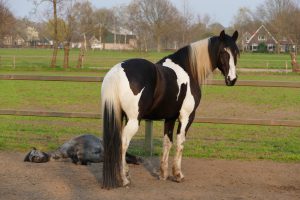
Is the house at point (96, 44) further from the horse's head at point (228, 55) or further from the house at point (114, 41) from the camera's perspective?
the horse's head at point (228, 55)

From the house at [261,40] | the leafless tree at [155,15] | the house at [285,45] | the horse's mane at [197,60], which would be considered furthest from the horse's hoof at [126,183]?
the house at [261,40]

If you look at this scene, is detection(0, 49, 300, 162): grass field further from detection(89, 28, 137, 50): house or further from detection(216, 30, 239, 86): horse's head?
detection(89, 28, 137, 50): house

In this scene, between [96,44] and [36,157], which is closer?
[36,157]

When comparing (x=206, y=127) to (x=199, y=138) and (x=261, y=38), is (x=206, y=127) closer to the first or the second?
(x=199, y=138)

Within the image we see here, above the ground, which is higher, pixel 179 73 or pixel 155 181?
pixel 179 73

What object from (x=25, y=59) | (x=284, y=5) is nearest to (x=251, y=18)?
(x=284, y=5)

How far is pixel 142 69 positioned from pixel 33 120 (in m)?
7.28

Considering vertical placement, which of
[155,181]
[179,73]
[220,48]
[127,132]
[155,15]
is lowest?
[155,181]

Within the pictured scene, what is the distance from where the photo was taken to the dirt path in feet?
17.3

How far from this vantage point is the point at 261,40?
102688mm

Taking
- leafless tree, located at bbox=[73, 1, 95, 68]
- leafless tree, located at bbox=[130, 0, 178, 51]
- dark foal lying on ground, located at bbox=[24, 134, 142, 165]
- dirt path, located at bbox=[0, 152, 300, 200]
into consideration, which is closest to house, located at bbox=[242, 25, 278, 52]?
leafless tree, located at bbox=[130, 0, 178, 51]

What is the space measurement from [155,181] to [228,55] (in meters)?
1.85

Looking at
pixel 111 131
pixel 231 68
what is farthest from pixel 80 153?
pixel 231 68

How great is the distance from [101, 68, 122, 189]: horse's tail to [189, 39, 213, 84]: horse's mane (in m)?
1.25
